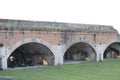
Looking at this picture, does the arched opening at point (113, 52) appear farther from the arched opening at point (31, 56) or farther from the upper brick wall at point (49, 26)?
the arched opening at point (31, 56)

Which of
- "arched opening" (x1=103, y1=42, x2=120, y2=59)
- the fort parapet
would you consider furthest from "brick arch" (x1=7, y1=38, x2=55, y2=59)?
"arched opening" (x1=103, y1=42, x2=120, y2=59)

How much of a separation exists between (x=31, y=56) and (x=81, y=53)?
5.37 meters

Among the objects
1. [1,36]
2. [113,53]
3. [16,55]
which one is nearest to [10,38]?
[1,36]

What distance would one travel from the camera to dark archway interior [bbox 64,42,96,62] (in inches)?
1057

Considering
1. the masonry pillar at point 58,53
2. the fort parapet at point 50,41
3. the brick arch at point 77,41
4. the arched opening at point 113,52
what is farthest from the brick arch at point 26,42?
the arched opening at point 113,52

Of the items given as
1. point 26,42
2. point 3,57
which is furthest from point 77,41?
point 3,57

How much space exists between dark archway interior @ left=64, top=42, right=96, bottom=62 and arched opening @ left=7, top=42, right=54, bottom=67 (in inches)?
159

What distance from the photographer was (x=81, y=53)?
27.5 m

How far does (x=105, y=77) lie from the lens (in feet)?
58.4

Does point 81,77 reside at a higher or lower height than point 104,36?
lower

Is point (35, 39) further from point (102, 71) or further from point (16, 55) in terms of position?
point (102, 71)

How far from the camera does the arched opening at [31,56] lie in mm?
22841

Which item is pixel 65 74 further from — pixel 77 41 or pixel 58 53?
pixel 77 41

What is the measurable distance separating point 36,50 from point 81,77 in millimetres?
7050
